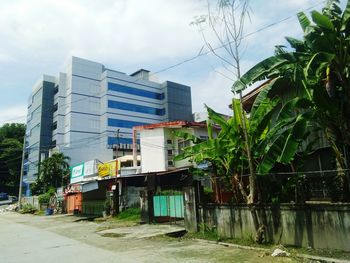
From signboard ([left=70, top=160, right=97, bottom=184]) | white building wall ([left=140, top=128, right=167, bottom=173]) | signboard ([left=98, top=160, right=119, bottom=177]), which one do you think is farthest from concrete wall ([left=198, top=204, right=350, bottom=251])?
signboard ([left=70, top=160, right=97, bottom=184])

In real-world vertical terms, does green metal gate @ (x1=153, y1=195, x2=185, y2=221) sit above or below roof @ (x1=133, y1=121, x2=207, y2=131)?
below

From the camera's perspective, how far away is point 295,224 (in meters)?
9.38

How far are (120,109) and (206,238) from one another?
5942cm

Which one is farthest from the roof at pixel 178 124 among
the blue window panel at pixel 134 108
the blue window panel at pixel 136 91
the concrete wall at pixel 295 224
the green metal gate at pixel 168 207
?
the blue window panel at pixel 136 91

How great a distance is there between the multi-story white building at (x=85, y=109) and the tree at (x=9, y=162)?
90.4 inches

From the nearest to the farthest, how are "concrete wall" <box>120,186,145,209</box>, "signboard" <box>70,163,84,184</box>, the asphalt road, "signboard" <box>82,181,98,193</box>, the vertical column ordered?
1. the asphalt road
2. the vertical column
3. "concrete wall" <box>120,186,145,209</box>
4. "signboard" <box>82,181,98,193</box>
5. "signboard" <box>70,163,84,184</box>

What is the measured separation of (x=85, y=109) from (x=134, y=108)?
1065 cm

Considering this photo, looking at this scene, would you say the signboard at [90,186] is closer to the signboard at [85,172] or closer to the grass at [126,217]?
the grass at [126,217]

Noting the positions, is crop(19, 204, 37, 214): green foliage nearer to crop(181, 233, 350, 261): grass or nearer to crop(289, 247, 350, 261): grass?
crop(181, 233, 350, 261): grass

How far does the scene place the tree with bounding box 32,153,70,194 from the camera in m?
46.2

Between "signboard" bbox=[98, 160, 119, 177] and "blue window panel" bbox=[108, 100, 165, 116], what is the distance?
39.0m

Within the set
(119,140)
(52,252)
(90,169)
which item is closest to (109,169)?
(90,169)

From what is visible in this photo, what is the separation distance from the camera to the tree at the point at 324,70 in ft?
28.3

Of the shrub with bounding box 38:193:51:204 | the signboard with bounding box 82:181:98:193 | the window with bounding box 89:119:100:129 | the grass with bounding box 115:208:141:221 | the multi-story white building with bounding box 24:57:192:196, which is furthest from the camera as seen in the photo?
the window with bounding box 89:119:100:129
